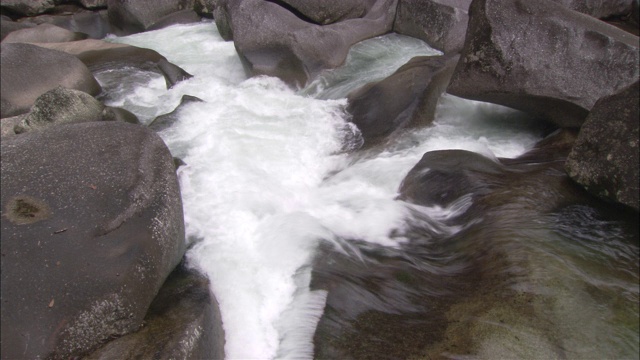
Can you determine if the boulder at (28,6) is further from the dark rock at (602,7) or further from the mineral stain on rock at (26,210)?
the dark rock at (602,7)

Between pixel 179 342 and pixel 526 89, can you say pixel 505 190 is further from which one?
pixel 179 342

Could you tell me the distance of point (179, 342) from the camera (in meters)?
2.78

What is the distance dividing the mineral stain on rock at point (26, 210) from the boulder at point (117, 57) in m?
5.64

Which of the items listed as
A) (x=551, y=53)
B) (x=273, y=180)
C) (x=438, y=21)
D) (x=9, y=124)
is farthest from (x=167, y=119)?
(x=438, y=21)

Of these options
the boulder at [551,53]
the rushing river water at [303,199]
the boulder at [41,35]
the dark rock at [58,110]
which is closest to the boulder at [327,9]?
the rushing river water at [303,199]

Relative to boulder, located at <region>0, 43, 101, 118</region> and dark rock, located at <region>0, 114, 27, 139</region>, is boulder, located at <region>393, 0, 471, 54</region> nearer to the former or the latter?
boulder, located at <region>0, 43, 101, 118</region>

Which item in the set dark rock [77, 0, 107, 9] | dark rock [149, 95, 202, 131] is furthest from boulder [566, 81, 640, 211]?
dark rock [77, 0, 107, 9]

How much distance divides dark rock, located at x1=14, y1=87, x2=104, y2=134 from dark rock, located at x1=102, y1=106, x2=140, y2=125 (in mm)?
94

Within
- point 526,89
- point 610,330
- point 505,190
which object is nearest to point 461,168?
point 505,190

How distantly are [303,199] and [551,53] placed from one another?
132 inches

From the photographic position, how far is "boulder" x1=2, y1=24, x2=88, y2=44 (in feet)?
27.7

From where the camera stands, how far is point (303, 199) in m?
5.24

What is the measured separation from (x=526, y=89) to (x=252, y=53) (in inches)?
179

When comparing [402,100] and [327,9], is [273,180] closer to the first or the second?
[402,100]
